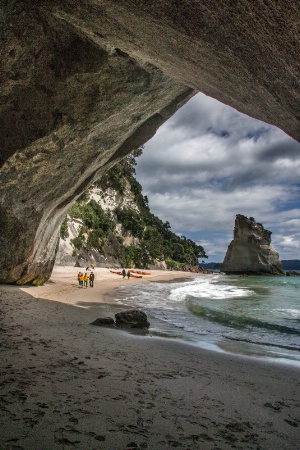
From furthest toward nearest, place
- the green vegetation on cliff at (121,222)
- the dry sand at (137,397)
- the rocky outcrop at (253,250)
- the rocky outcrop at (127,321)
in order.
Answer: the rocky outcrop at (253,250) → the green vegetation on cliff at (121,222) → the rocky outcrop at (127,321) → the dry sand at (137,397)

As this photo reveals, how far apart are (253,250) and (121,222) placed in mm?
37983

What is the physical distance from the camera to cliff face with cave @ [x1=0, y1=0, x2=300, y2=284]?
3355 millimetres

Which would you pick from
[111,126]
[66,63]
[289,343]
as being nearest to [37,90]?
[66,63]

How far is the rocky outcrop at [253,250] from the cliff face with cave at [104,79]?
219 feet

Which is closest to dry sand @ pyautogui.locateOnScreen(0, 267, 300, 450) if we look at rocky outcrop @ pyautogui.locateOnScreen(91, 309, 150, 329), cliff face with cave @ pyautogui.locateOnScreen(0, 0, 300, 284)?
rocky outcrop @ pyautogui.locateOnScreen(91, 309, 150, 329)

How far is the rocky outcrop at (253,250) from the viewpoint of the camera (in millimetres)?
74312

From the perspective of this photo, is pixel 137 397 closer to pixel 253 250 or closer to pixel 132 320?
pixel 132 320

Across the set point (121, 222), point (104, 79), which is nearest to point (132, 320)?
point (104, 79)

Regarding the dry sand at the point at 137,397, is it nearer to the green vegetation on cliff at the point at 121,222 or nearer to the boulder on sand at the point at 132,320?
the boulder on sand at the point at 132,320

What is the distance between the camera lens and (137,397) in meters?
3.53

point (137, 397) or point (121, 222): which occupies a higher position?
point (121, 222)

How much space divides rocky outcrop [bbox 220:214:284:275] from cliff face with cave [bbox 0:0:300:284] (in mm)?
Result: 66777

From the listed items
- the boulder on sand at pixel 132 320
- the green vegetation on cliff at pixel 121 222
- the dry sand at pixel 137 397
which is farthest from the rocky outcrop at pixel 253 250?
the dry sand at pixel 137 397

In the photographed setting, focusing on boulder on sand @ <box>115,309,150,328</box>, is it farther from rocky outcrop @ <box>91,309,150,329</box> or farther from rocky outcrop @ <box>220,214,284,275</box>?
rocky outcrop @ <box>220,214,284,275</box>
